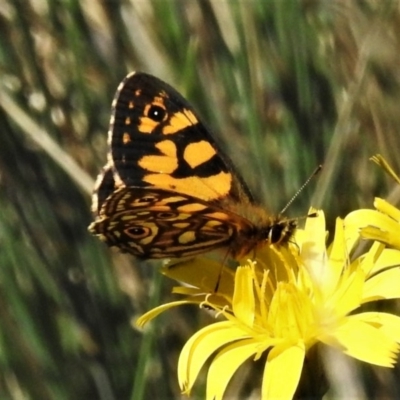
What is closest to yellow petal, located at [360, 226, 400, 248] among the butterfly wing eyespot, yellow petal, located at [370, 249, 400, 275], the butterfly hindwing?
yellow petal, located at [370, 249, 400, 275]

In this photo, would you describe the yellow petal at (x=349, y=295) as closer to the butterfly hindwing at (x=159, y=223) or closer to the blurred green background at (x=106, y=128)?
the butterfly hindwing at (x=159, y=223)

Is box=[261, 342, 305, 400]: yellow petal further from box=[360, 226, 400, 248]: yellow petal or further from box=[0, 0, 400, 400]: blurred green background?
box=[0, 0, 400, 400]: blurred green background

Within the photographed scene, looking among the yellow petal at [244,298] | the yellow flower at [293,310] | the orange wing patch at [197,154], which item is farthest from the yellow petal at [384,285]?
the orange wing patch at [197,154]

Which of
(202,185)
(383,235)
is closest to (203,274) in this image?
(202,185)

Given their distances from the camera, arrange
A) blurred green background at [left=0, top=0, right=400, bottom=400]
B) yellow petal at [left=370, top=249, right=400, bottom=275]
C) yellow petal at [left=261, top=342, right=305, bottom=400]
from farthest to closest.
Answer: blurred green background at [left=0, top=0, right=400, bottom=400], yellow petal at [left=370, top=249, right=400, bottom=275], yellow petal at [left=261, top=342, right=305, bottom=400]

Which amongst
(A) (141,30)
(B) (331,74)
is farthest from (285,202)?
(A) (141,30)

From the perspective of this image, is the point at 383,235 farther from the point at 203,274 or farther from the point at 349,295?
the point at 203,274

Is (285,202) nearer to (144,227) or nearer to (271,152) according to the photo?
(271,152)
